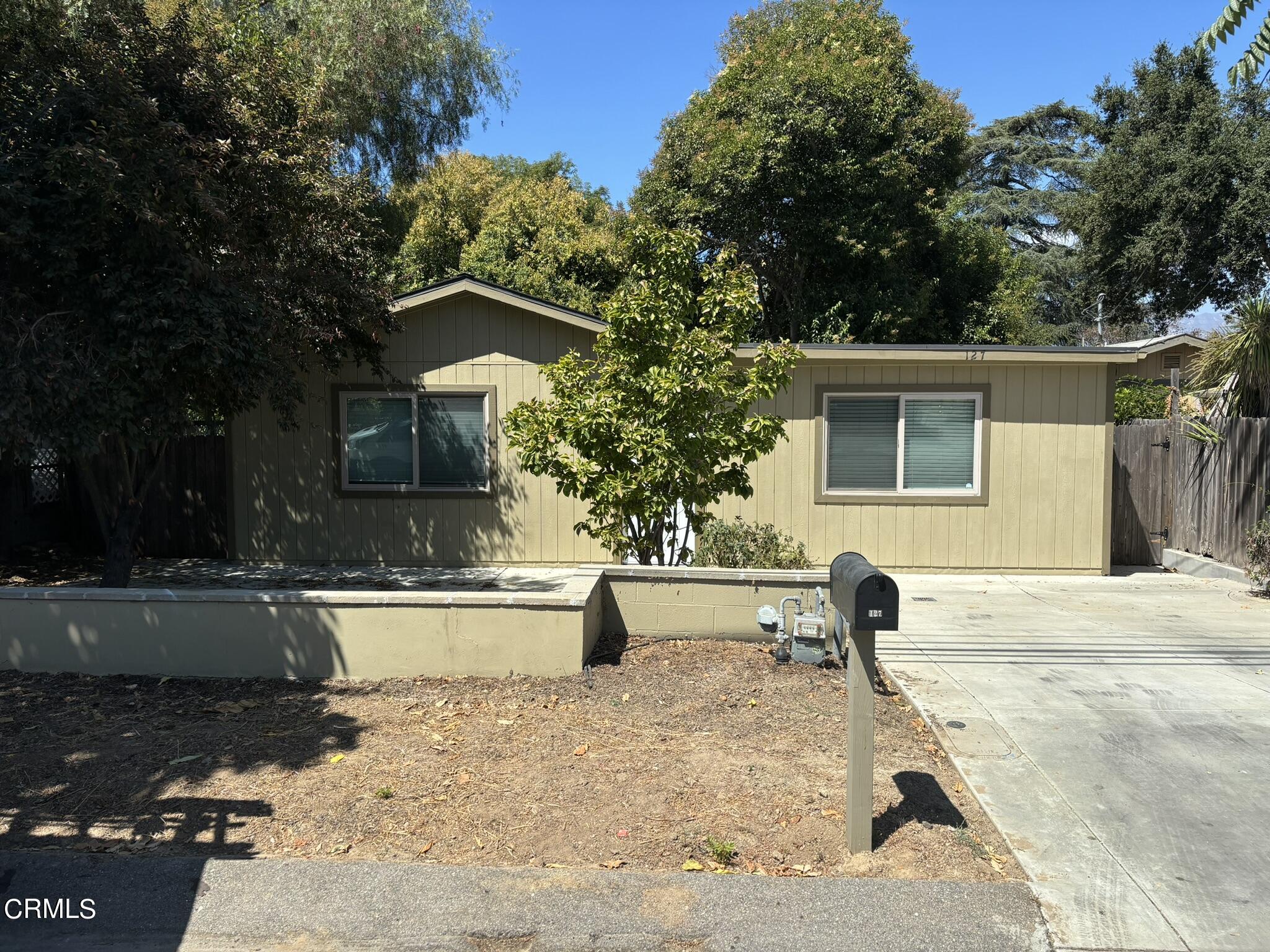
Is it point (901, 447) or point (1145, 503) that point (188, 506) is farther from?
point (1145, 503)

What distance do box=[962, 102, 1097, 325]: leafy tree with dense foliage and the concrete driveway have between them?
33.0 m

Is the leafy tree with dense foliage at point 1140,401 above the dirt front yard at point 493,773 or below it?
above

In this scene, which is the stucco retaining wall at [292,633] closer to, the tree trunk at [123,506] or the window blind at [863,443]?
the tree trunk at [123,506]

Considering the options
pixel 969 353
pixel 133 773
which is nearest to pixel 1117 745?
pixel 133 773

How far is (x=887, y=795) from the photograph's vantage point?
14.7ft

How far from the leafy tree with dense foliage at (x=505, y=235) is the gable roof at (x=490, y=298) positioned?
8.33 m

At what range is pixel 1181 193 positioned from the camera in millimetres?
19125

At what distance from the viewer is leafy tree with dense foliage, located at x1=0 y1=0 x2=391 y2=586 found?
7.00 m

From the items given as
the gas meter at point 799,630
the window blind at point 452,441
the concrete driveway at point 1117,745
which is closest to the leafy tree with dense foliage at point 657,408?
the gas meter at point 799,630

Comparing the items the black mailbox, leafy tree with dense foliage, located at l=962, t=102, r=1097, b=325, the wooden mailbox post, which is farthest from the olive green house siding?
leafy tree with dense foliage, located at l=962, t=102, r=1097, b=325

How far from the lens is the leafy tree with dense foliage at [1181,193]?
1844cm

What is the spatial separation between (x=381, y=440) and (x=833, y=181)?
442 inches

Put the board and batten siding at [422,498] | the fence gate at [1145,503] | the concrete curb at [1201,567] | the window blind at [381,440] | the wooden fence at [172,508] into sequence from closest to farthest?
1. the concrete curb at [1201,567]
2. the board and batten siding at [422,498]
3. the window blind at [381,440]
4. the wooden fence at [172,508]
5. the fence gate at [1145,503]

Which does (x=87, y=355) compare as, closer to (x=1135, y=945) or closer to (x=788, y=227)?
(x=1135, y=945)
